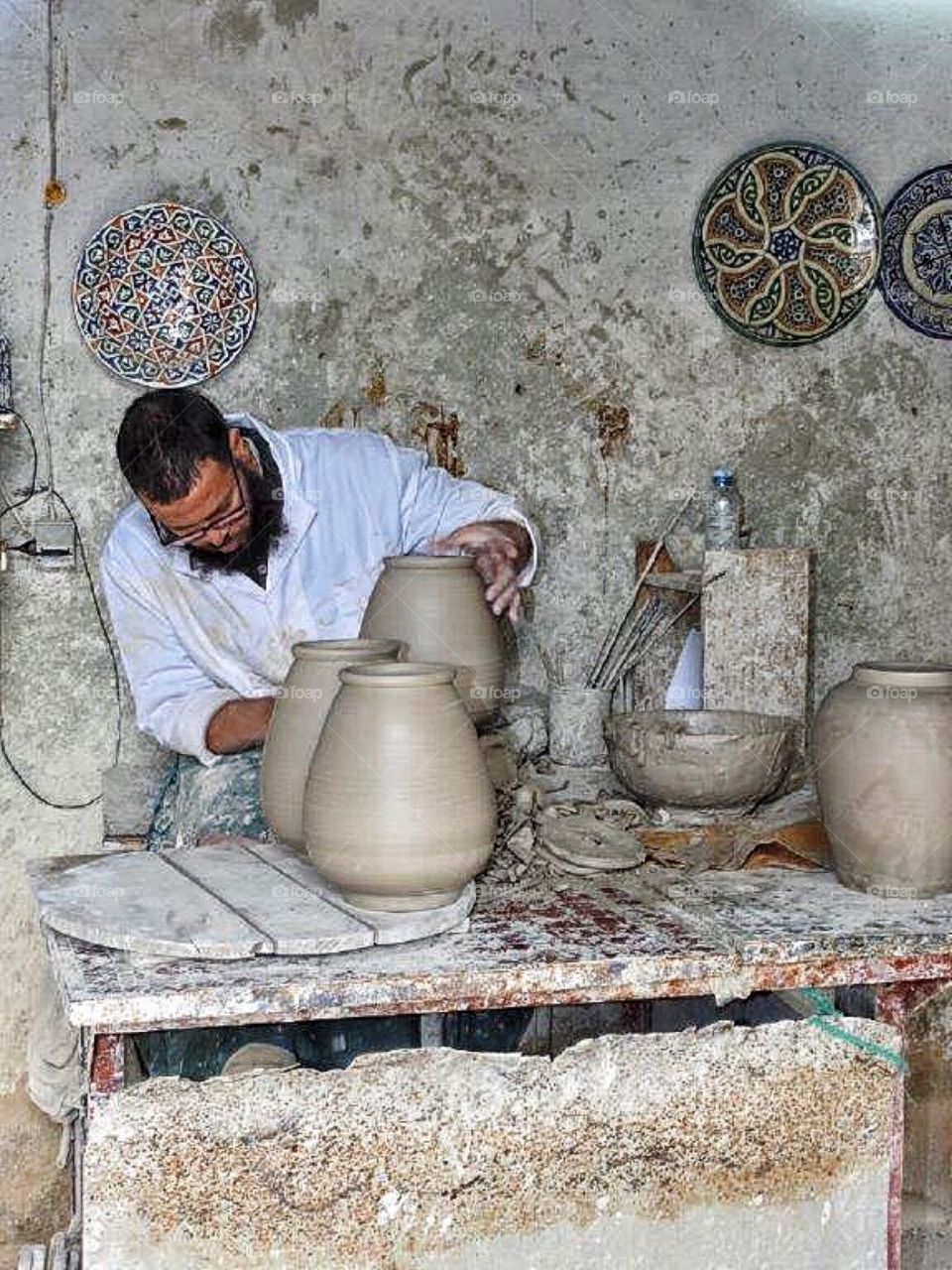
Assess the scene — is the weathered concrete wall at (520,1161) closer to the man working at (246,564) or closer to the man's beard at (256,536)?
the man working at (246,564)

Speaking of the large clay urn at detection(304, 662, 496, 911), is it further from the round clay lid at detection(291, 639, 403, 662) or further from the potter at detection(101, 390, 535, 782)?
the potter at detection(101, 390, 535, 782)

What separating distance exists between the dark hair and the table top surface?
3.31ft

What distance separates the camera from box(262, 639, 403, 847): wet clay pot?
239 centimetres

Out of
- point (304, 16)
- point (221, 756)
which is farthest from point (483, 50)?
point (221, 756)

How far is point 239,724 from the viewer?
307 cm

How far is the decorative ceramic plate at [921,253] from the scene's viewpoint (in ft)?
12.7

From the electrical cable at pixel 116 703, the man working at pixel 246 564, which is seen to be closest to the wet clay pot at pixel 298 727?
the man working at pixel 246 564

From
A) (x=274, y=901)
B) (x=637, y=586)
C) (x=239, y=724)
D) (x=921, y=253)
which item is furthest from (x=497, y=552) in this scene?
(x=921, y=253)

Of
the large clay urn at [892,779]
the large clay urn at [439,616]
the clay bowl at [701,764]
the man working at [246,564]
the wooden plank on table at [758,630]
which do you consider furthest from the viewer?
the wooden plank on table at [758,630]

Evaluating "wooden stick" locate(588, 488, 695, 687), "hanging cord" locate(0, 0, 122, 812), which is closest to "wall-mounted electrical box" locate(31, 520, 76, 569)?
"hanging cord" locate(0, 0, 122, 812)

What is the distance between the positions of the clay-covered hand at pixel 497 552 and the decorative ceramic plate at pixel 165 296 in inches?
33.3

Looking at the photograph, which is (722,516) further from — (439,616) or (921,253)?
(439,616)

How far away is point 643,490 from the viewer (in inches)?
152

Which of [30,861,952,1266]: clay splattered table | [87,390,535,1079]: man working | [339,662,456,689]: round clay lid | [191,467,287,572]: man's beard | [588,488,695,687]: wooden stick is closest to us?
Answer: [30,861,952,1266]: clay splattered table
